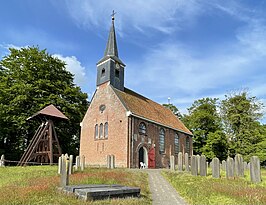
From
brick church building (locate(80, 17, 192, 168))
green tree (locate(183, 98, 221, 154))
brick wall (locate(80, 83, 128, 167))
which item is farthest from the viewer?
green tree (locate(183, 98, 221, 154))

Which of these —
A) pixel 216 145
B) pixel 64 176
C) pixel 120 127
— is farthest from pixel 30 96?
pixel 216 145

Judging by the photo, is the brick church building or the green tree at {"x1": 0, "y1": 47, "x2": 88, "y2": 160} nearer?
the brick church building

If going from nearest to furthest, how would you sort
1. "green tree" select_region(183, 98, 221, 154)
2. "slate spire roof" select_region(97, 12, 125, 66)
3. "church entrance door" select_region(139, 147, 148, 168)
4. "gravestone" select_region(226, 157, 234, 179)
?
"gravestone" select_region(226, 157, 234, 179) → "church entrance door" select_region(139, 147, 148, 168) → "slate spire roof" select_region(97, 12, 125, 66) → "green tree" select_region(183, 98, 221, 154)

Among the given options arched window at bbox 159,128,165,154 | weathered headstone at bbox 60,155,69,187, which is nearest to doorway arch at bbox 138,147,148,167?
arched window at bbox 159,128,165,154

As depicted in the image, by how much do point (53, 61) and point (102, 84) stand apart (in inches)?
398

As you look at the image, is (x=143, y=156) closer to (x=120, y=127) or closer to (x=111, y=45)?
(x=120, y=127)

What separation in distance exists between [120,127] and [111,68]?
24.3ft

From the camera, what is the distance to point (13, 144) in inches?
1283

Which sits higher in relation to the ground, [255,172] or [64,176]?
[64,176]

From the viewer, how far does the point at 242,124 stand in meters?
42.5

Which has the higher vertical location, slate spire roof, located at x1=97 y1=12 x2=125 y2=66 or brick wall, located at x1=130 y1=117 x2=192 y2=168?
slate spire roof, located at x1=97 y1=12 x2=125 y2=66

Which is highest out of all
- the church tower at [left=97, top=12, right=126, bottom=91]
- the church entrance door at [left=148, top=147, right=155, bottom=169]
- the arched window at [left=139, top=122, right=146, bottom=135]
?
the church tower at [left=97, top=12, right=126, bottom=91]

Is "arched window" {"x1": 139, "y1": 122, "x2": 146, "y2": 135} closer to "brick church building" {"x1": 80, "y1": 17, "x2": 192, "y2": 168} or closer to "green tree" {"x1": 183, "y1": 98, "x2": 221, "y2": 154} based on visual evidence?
"brick church building" {"x1": 80, "y1": 17, "x2": 192, "y2": 168}

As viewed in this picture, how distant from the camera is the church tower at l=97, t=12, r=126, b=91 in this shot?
1172 inches
